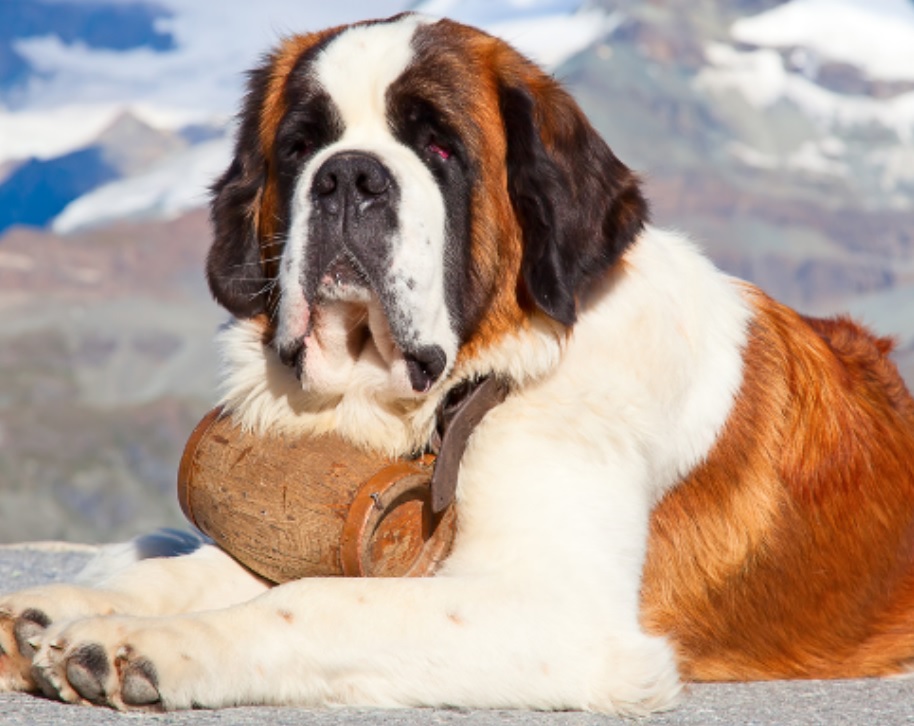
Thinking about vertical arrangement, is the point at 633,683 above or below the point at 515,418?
below

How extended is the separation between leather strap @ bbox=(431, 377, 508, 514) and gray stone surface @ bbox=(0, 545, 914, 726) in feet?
1.82

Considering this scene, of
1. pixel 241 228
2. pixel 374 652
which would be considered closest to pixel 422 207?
pixel 241 228

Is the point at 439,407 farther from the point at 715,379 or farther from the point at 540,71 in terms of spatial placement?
the point at 540,71

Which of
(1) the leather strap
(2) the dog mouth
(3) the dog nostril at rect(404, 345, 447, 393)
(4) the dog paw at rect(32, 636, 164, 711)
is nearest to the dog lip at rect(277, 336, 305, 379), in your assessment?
(2) the dog mouth

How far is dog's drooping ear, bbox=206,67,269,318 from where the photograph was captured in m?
3.67

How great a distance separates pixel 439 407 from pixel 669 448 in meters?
0.61

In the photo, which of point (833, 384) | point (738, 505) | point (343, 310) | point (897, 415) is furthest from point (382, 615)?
point (897, 415)

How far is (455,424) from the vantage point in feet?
10.9

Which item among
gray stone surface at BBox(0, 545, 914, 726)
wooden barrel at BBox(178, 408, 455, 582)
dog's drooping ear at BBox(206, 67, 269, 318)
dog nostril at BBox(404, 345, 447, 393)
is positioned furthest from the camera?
dog's drooping ear at BBox(206, 67, 269, 318)

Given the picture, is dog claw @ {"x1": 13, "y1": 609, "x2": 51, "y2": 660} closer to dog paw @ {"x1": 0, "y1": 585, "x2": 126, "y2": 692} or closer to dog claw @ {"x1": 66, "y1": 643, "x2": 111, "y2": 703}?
dog paw @ {"x1": 0, "y1": 585, "x2": 126, "y2": 692}

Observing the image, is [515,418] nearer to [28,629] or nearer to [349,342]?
[349,342]

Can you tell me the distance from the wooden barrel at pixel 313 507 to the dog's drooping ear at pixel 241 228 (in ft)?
1.43

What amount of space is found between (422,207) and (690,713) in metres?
1.37

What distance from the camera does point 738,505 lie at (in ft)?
11.3
